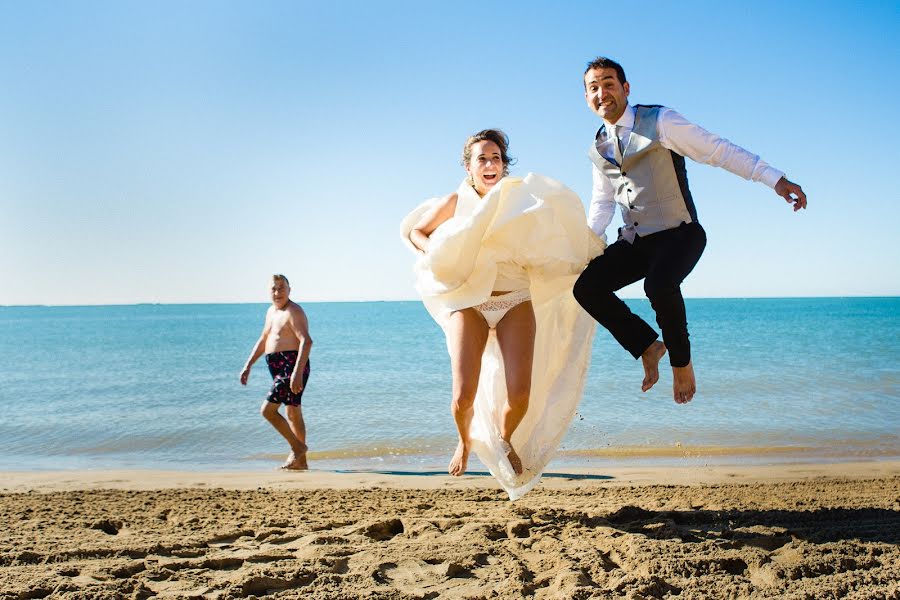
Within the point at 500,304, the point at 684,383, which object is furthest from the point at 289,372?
the point at 684,383

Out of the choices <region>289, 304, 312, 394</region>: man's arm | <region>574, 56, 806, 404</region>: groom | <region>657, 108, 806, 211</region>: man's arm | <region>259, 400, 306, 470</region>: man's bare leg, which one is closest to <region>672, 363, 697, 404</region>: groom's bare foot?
<region>574, 56, 806, 404</region>: groom

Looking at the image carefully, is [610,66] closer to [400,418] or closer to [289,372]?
[289,372]

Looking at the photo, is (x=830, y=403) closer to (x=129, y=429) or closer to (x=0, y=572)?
(x=129, y=429)

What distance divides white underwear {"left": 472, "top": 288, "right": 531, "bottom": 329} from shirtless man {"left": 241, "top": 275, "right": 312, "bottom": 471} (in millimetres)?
4011

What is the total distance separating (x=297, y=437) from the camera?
872 centimetres

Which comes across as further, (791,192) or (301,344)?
(301,344)

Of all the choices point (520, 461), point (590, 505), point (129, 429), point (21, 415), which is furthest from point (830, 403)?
point (21, 415)

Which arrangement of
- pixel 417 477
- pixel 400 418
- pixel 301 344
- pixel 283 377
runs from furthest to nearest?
pixel 400 418 < pixel 283 377 < pixel 301 344 < pixel 417 477

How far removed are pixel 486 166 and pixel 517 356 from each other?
53.6 inches

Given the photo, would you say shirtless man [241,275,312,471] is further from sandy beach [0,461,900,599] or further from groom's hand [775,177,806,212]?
groom's hand [775,177,806,212]

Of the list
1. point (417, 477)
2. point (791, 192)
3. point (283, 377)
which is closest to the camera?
point (791, 192)

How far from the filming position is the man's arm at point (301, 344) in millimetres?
8516

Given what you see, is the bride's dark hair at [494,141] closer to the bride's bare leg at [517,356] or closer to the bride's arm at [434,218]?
the bride's arm at [434,218]

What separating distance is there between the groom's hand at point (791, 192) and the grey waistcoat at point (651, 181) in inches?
23.8
